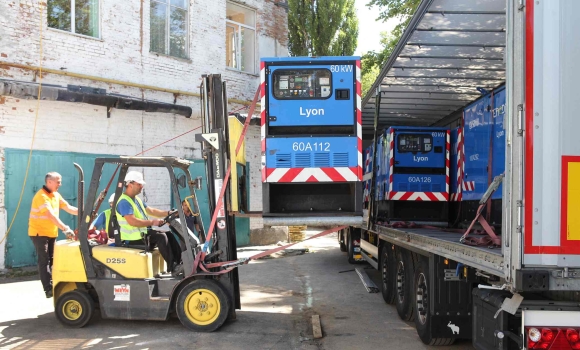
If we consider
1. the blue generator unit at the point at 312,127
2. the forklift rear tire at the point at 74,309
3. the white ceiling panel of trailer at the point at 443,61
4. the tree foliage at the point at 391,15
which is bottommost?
the forklift rear tire at the point at 74,309

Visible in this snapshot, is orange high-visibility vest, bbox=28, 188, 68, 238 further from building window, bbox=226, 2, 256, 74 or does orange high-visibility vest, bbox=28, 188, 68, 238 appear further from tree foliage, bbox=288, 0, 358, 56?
tree foliage, bbox=288, 0, 358, 56

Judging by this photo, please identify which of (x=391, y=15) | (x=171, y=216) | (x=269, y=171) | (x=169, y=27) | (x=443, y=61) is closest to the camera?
(x=269, y=171)

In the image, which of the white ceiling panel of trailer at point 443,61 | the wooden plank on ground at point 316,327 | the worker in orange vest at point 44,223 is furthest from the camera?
the worker in orange vest at point 44,223

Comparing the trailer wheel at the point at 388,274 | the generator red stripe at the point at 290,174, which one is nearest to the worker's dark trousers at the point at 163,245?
the generator red stripe at the point at 290,174

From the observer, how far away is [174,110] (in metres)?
14.9

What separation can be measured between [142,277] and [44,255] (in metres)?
2.19

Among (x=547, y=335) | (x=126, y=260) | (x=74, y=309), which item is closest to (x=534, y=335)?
(x=547, y=335)

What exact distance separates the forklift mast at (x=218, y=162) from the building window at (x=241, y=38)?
33.0 feet

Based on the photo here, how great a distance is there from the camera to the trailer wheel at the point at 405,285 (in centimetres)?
753

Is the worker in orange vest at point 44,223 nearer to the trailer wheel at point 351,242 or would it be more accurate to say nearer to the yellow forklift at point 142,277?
the yellow forklift at point 142,277

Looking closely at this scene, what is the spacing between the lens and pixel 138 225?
7.23m

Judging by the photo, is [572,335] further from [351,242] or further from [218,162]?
[351,242]

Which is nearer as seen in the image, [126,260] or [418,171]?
[126,260]

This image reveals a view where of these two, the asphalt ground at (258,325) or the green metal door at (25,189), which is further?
the green metal door at (25,189)
